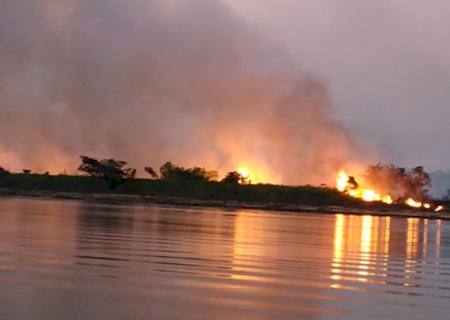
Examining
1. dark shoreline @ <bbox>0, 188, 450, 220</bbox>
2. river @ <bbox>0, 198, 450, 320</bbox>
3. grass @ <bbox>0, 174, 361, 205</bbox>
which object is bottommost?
river @ <bbox>0, 198, 450, 320</bbox>

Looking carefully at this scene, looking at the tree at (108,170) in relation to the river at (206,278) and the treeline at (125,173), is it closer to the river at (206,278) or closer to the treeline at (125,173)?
the treeline at (125,173)

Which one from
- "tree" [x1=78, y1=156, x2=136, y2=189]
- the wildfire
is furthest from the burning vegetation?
"tree" [x1=78, y1=156, x2=136, y2=189]

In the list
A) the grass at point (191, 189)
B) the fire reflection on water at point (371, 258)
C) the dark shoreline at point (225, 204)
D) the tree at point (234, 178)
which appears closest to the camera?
the fire reflection on water at point (371, 258)

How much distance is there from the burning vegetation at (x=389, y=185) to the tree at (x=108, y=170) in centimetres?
2126

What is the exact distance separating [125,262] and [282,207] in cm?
5560

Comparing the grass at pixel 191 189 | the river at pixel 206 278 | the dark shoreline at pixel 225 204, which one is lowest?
the river at pixel 206 278

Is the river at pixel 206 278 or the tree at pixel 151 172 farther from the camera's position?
the tree at pixel 151 172

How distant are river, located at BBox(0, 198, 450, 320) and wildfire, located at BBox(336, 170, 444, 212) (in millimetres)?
53458

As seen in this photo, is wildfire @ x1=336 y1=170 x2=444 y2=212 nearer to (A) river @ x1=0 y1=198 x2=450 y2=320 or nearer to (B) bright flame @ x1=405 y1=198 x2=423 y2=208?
(B) bright flame @ x1=405 y1=198 x2=423 y2=208

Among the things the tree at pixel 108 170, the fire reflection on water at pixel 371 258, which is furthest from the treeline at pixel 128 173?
the fire reflection on water at pixel 371 258

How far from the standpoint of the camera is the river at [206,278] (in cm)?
1076

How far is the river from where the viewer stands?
424 inches

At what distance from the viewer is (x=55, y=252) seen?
17.1m

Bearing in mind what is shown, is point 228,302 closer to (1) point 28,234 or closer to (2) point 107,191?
(1) point 28,234
